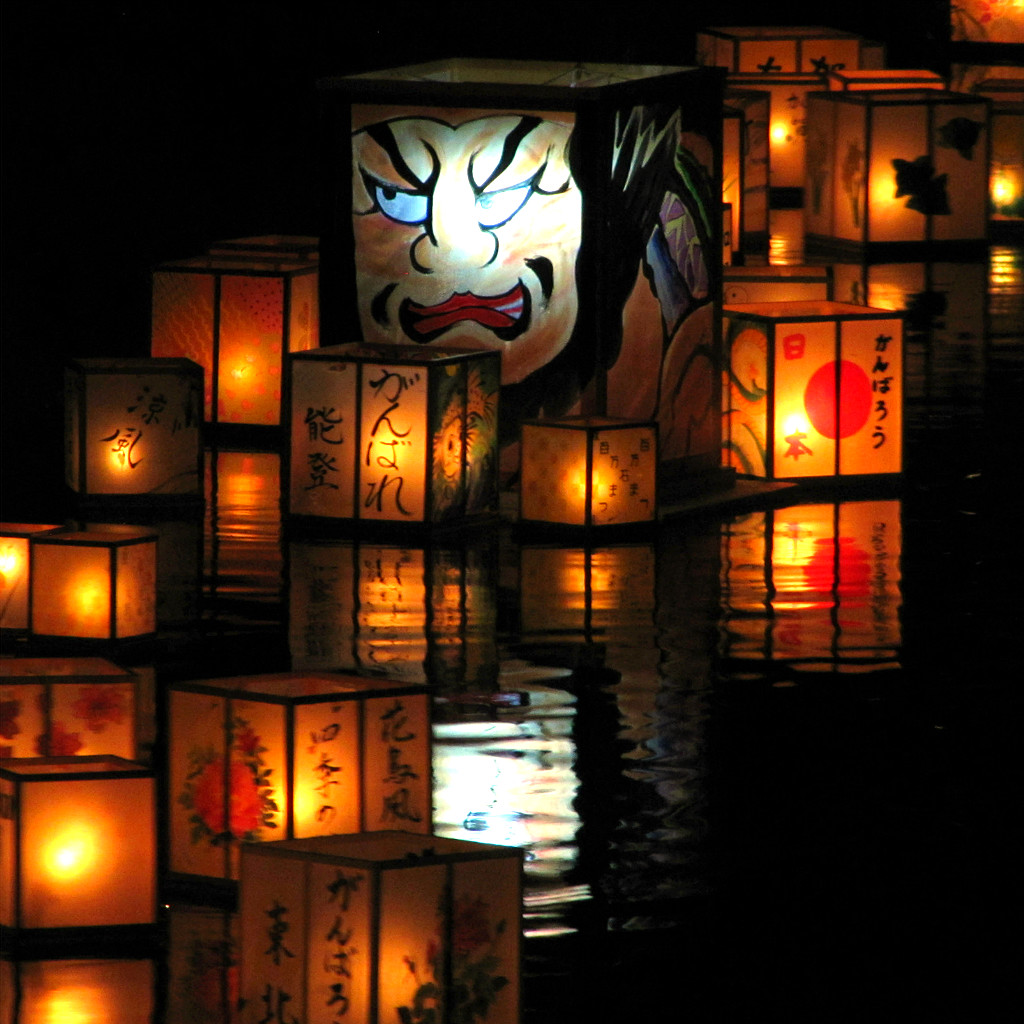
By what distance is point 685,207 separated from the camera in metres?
17.6

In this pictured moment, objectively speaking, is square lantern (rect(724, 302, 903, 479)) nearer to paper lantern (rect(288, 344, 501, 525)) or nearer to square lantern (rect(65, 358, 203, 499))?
paper lantern (rect(288, 344, 501, 525))

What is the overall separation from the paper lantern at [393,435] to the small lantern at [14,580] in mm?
3019

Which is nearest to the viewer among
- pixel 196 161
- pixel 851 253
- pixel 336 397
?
pixel 336 397

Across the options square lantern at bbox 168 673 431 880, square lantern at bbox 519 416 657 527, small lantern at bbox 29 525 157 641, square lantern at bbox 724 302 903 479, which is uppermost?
square lantern at bbox 724 302 903 479

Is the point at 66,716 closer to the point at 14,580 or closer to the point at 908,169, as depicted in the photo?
the point at 14,580

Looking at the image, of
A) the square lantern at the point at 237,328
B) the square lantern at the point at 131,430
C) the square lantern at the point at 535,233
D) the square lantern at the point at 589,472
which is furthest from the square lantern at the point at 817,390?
the square lantern at the point at 131,430

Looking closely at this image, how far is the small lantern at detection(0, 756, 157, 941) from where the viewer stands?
8.54 m

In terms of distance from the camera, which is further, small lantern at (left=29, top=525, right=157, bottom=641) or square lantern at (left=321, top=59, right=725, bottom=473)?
square lantern at (left=321, top=59, right=725, bottom=473)

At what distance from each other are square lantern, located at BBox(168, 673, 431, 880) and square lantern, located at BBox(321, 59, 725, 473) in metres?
7.71

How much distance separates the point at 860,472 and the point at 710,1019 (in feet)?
33.7

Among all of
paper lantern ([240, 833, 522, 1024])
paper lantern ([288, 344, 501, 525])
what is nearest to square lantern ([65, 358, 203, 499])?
paper lantern ([288, 344, 501, 525])

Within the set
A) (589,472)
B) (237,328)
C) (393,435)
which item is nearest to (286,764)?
(393,435)

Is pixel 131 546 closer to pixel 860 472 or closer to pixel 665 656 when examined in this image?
pixel 665 656

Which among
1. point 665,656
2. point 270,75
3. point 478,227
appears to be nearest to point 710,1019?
point 665,656
